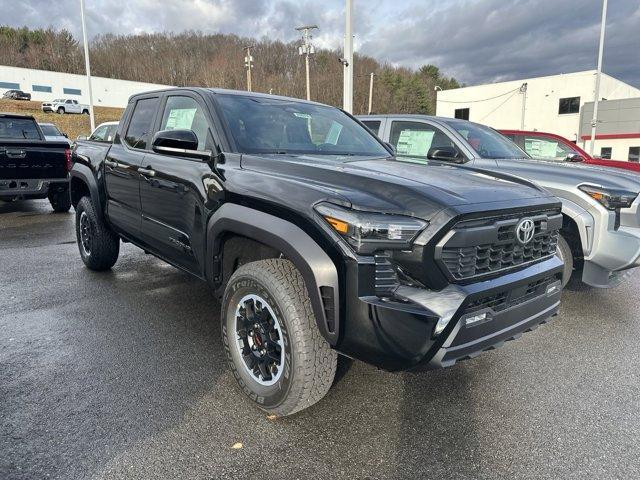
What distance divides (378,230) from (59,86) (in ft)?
258

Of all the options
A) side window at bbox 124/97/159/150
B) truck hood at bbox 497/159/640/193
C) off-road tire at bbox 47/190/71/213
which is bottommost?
off-road tire at bbox 47/190/71/213

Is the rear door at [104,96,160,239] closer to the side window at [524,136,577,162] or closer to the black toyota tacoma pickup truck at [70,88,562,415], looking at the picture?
the black toyota tacoma pickup truck at [70,88,562,415]

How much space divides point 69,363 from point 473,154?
4617 mm

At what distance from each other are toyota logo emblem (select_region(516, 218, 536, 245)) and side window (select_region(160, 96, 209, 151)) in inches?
82.8

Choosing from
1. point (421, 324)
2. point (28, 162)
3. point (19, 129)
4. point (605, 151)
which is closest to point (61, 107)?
point (19, 129)

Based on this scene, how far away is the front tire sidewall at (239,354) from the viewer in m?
2.53

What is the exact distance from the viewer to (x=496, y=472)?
228 centimetres

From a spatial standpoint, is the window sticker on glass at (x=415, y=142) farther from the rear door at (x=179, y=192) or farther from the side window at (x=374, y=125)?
the rear door at (x=179, y=192)

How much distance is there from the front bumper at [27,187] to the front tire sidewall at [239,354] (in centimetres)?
753

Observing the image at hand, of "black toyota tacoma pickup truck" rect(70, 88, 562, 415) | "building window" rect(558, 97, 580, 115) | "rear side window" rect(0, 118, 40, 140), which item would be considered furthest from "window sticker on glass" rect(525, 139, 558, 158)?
"building window" rect(558, 97, 580, 115)

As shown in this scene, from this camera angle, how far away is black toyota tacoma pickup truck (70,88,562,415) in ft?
7.30

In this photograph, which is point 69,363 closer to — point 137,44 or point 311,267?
point 311,267

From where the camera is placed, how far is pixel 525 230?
2637mm

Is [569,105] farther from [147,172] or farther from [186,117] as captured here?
[147,172]
